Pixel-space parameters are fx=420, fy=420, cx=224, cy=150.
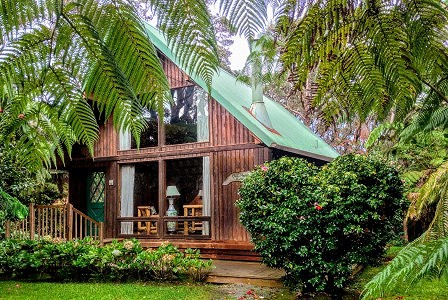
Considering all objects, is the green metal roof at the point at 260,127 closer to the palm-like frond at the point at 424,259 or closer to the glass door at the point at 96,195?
the glass door at the point at 96,195

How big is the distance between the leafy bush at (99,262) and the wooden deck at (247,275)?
0.76 ft

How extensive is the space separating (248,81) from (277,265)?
4.97 metres

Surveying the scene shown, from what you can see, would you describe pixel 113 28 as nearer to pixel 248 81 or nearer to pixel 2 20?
pixel 2 20

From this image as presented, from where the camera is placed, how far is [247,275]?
264 inches

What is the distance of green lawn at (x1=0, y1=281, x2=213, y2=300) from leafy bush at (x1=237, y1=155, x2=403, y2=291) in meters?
1.20

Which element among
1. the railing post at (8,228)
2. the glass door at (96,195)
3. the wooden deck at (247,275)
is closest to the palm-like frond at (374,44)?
the wooden deck at (247,275)

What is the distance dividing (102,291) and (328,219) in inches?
133

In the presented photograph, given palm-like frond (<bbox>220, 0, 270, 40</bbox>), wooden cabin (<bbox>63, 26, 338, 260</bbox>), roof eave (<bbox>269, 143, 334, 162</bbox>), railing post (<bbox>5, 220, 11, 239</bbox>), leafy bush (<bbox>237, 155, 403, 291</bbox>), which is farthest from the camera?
wooden cabin (<bbox>63, 26, 338, 260</bbox>)

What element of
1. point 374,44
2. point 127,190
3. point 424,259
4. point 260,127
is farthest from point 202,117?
point 374,44

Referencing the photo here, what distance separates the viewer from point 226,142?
907cm

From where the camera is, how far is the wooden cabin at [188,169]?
28.7ft

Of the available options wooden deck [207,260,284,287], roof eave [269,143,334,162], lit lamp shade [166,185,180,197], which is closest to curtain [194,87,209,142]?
lit lamp shade [166,185,180,197]

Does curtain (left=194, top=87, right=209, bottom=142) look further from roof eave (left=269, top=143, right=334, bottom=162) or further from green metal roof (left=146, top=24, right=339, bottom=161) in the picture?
roof eave (left=269, top=143, right=334, bottom=162)

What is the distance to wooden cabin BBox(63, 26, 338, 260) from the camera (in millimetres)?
8734
